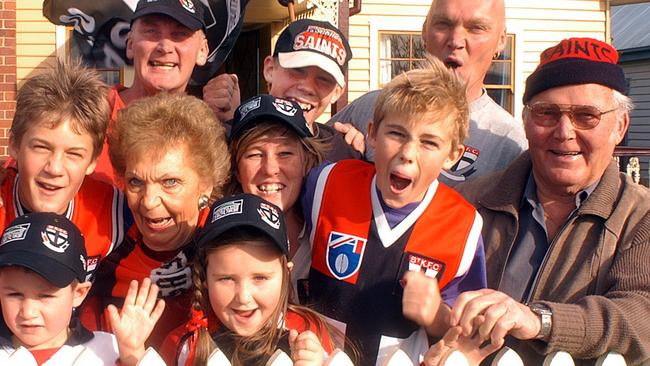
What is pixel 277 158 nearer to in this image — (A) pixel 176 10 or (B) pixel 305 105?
(B) pixel 305 105

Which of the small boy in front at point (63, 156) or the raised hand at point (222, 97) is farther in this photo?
the raised hand at point (222, 97)

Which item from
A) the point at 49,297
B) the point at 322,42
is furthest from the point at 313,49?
the point at 49,297

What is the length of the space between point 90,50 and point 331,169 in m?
6.81

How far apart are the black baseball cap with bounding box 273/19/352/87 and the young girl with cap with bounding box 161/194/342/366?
1.11 metres

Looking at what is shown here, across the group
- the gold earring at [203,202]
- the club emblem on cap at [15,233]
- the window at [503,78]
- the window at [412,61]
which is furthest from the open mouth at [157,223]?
the window at [503,78]

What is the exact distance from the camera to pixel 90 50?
913 cm

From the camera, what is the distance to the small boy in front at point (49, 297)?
242 centimetres

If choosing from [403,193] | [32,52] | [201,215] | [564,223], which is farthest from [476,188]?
[32,52]

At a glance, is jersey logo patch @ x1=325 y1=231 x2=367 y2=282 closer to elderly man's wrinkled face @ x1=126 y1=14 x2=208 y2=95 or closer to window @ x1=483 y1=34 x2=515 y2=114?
elderly man's wrinkled face @ x1=126 y1=14 x2=208 y2=95

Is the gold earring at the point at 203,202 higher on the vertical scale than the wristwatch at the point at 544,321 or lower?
higher

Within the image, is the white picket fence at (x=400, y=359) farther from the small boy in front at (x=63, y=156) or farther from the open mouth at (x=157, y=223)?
the small boy in front at (x=63, y=156)

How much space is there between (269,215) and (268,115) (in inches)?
23.2

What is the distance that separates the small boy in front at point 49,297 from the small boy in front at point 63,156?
0.25 metres

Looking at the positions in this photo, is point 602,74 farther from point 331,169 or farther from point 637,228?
point 331,169
